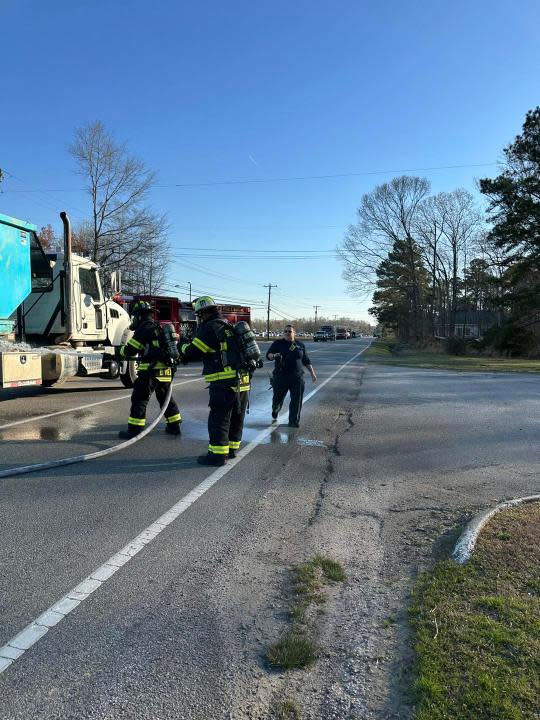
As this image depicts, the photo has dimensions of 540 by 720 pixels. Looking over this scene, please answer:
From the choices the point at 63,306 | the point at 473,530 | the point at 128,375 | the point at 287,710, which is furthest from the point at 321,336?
the point at 287,710

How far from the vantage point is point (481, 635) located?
2.79m

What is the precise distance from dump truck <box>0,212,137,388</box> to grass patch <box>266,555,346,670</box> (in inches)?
276

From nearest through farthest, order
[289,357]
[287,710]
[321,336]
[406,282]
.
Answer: [287,710] → [289,357] → [406,282] → [321,336]

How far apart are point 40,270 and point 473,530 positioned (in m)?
10.4

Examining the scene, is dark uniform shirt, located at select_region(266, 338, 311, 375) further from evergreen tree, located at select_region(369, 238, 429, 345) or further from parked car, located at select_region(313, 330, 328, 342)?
parked car, located at select_region(313, 330, 328, 342)

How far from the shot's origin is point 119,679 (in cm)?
249

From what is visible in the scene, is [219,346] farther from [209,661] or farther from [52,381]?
[52,381]

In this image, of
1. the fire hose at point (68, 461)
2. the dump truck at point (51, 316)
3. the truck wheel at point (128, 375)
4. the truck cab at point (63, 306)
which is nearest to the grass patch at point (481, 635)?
the fire hose at point (68, 461)

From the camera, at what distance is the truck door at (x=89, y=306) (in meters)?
12.2

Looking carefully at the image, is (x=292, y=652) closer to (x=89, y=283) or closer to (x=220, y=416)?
(x=220, y=416)

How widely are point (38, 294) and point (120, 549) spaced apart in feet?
30.1

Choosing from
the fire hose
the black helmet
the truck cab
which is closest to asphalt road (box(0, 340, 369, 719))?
the fire hose

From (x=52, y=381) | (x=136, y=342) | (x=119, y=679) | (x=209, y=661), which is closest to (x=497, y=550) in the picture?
(x=209, y=661)

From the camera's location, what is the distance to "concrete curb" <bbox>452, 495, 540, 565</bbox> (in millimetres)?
3811
